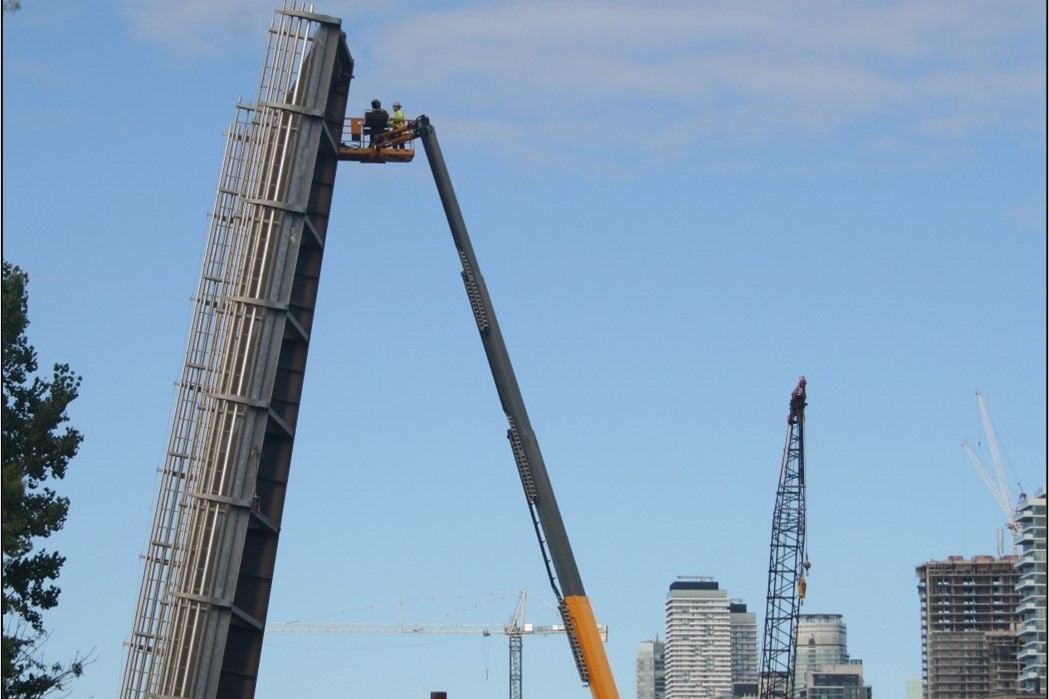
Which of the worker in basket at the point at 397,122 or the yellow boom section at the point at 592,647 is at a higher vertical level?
the worker in basket at the point at 397,122

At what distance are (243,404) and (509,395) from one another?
34.7ft

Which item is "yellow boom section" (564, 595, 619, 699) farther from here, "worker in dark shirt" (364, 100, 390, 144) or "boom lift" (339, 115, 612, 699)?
A: "worker in dark shirt" (364, 100, 390, 144)

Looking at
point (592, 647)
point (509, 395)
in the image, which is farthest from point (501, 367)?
point (592, 647)

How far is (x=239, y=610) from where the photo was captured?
157 feet

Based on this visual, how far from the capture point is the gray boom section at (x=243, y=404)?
4709 cm

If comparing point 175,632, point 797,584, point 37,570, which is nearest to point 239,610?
point 175,632

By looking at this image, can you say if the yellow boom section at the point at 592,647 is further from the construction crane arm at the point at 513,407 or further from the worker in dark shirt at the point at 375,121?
the worker in dark shirt at the point at 375,121

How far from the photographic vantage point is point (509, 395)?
184ft

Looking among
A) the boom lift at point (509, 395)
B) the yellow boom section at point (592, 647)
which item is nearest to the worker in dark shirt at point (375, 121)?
the boom lift at point (509, 395)

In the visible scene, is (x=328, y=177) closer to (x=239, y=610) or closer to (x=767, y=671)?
(x=239, y=610)

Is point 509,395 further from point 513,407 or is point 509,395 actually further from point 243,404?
point 243,404

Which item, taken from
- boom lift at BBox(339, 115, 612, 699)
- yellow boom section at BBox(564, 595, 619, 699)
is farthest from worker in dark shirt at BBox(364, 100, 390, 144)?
yellow boom section at BBox(564, 595, 619, 699)

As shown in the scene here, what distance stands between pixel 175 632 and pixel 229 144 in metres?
12.1

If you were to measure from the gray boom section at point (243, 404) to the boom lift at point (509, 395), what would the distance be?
182 inches
